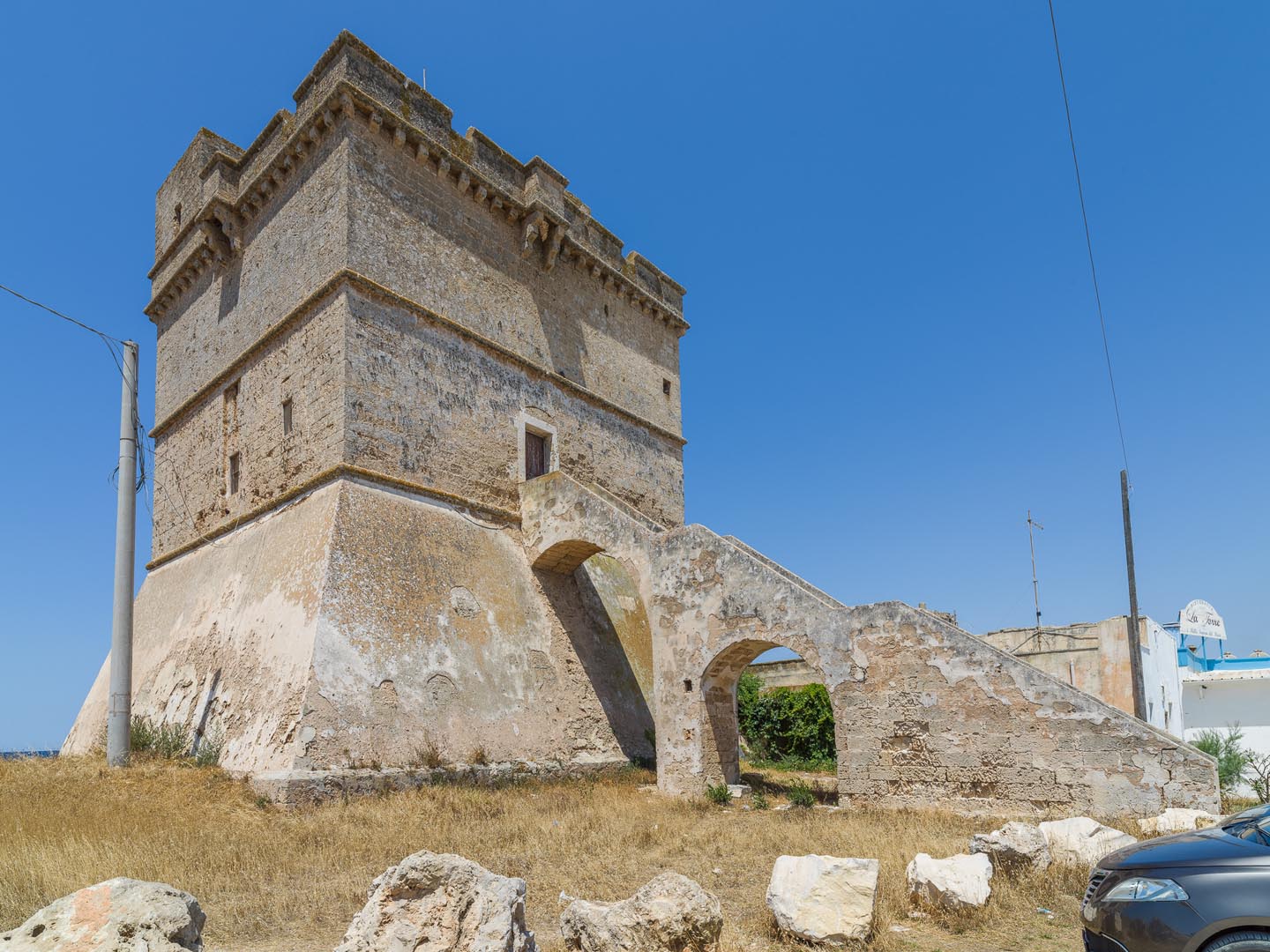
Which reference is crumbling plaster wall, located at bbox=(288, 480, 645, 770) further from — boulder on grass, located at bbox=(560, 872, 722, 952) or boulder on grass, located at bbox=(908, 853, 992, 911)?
boulder on grass, located at bbox=(908, 853, 992, 911)

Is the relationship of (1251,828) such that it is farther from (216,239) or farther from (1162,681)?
(1162,681)

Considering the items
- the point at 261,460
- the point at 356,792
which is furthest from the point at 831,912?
the point at 261,460

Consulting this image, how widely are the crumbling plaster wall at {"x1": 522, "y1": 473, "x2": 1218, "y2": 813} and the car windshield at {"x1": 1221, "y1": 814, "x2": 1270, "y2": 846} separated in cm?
510

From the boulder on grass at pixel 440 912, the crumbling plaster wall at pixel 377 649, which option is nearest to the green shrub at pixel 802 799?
the crumbling plaster wall at pixel 377 649

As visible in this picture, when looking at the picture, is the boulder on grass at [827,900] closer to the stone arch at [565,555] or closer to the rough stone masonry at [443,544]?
the rough stone masonry at [443,544]

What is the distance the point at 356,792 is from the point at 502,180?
11.8 meters

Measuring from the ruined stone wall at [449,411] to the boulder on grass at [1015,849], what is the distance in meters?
10.2

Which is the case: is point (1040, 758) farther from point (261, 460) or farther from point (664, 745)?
point (261, 460)

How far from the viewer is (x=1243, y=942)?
4.04 metres

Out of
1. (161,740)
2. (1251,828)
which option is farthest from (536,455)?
(1251,828)

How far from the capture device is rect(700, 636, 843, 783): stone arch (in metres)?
12.8

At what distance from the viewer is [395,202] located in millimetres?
14898

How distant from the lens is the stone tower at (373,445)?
12461mm

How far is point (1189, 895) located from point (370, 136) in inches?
588
